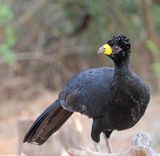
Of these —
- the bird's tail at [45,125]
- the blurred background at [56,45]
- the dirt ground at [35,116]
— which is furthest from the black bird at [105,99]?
the blurred background at [56,45]

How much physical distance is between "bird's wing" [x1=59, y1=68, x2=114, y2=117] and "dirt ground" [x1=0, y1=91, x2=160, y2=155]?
831 millimetres

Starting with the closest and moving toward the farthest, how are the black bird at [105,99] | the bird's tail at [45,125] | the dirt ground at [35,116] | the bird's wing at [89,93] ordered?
the black bird at [105,99] → the bird's wing at [89,93] → the bird's tail at [45,125] → the dirt ground at [35,116]

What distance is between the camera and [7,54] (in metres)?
12.4

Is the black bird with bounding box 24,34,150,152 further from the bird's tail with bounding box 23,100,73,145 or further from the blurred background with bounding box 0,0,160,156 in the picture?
the blurred background with bounding box 0,0,160,156

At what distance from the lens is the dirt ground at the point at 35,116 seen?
1013 centimetres

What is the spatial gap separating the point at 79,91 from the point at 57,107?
293 mm

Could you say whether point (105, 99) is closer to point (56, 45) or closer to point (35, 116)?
point (35, 116)

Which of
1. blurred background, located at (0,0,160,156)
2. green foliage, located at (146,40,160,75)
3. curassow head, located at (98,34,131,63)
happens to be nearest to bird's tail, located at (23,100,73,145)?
curassow head, located at (98,34,131,63)

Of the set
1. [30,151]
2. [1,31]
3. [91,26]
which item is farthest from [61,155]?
[91,26]

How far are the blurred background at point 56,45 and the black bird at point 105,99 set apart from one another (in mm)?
5630

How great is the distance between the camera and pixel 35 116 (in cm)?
1202

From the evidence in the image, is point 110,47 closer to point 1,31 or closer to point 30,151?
point 30,151

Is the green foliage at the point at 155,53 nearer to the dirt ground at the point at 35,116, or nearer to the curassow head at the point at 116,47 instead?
the dirt ground at the point at 35,116

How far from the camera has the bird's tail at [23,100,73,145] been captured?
6259 mm
